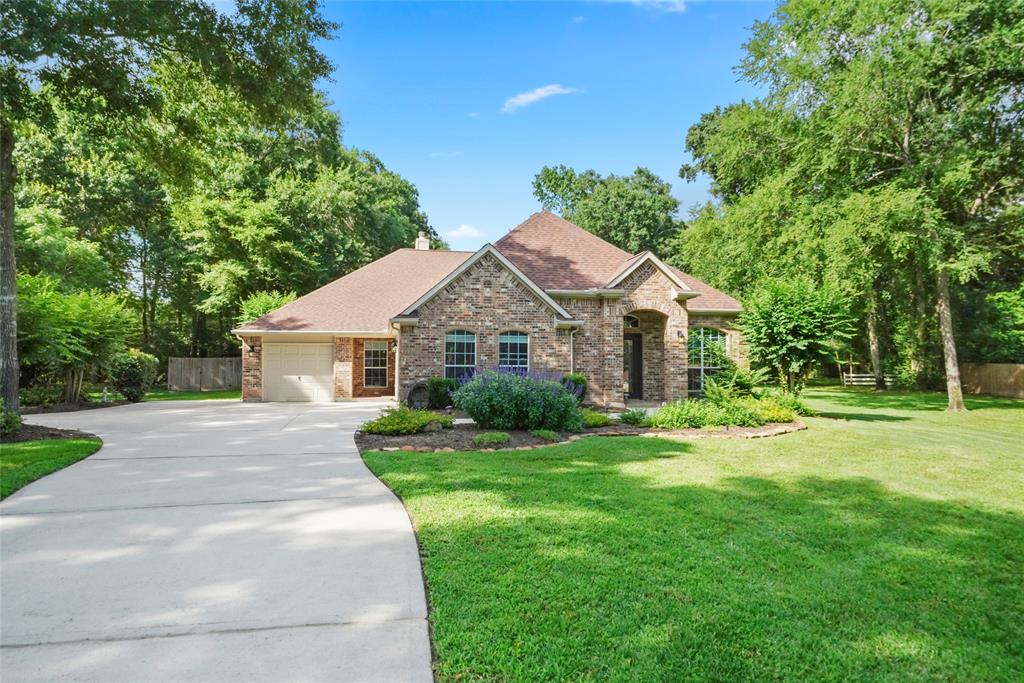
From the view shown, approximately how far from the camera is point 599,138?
23672mm

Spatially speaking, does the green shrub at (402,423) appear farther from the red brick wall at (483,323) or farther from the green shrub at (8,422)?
the green shrub at (8,422)

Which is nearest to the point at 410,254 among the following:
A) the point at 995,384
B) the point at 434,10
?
the point at 434,10

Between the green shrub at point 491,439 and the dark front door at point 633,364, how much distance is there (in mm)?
10137

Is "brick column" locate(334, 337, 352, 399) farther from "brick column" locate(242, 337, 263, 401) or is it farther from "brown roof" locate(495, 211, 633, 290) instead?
"brown roof" locate(495, 211, 633, 290)

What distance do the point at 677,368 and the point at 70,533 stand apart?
15.6 metres

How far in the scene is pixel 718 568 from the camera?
3.91 meters

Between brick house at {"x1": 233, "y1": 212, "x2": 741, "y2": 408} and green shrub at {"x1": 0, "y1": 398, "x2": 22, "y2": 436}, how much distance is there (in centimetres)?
792

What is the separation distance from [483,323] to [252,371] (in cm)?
967

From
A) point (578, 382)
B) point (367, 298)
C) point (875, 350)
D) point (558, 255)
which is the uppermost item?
point (558, 255)

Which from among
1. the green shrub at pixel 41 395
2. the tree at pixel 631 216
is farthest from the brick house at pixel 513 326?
the tree at pixel 631 216

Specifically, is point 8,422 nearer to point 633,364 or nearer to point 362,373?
point 362,373

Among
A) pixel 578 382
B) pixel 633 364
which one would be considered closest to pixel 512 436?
pixel 578 382

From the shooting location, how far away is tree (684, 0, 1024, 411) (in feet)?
54.6

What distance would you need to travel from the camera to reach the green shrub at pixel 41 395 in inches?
644
